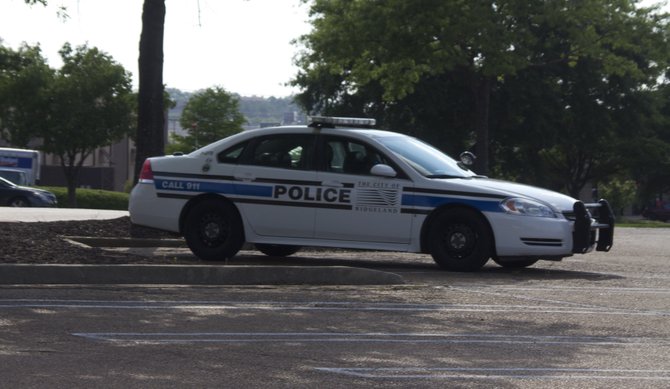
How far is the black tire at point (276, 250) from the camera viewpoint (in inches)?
592

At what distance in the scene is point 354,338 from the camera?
8.18m

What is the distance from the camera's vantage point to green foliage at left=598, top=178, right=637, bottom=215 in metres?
82.5

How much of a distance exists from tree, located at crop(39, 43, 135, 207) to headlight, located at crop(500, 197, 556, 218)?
46.8 meters

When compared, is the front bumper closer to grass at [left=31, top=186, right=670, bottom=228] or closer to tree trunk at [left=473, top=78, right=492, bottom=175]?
tree trunk at [left=473, top=78, right=492, bottom=175]

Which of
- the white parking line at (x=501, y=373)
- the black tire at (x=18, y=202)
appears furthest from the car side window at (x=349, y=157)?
the black tire at (x=18, y=202)

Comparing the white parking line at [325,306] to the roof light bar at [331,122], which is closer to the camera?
the white parking line at [325,306]

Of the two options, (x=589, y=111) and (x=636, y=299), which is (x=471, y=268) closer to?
(x=636, y=299)

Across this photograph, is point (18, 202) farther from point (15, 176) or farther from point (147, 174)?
point (147, 174)

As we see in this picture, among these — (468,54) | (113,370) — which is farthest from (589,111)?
(113,370)

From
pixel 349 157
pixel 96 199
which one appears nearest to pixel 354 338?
pixel 349 157

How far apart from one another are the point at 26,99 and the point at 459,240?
48643mm

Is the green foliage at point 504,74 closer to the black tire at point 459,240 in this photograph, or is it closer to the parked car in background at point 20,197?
the parked car in background at point 20,197

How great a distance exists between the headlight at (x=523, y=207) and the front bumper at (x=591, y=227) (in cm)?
37

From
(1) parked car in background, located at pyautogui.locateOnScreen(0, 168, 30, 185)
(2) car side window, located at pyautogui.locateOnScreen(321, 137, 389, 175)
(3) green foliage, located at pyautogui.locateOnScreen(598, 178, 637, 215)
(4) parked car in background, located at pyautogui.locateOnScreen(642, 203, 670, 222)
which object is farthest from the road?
(3) green foliage, located at pyautogui.locateOnScreen(598, 178, 637, 215)
